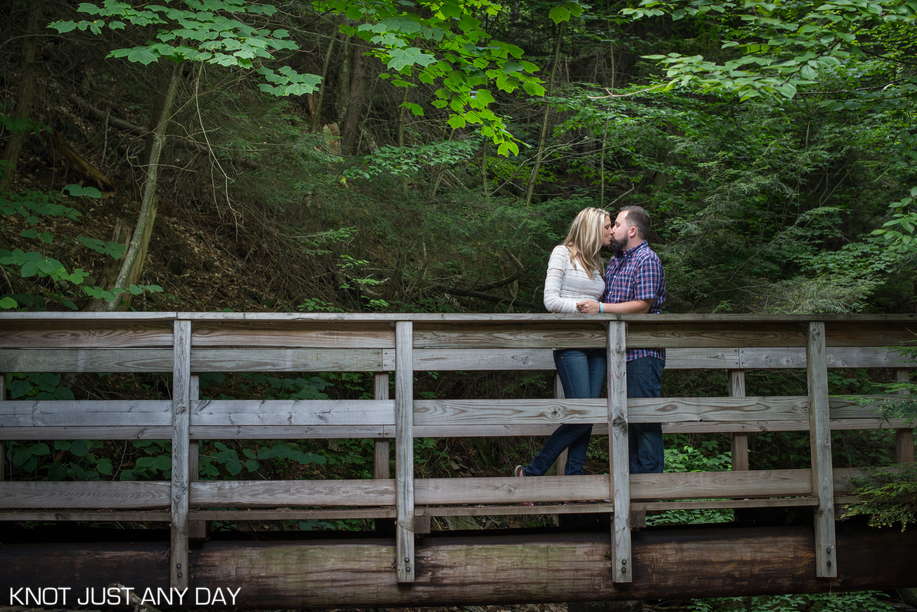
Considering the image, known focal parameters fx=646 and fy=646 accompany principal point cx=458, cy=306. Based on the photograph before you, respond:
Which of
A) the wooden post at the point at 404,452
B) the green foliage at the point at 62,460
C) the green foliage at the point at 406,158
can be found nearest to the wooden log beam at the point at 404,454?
the wooden post at the point at 404,452

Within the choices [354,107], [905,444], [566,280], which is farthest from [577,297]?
[354,107]

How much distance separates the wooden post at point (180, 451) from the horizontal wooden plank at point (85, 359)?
158mm

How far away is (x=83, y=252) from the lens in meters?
6.77

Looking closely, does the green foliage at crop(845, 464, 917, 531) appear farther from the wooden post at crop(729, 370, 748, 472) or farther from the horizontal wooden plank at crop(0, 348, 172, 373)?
the horizontal wooden plank at crop(0, 348, 172, 373)

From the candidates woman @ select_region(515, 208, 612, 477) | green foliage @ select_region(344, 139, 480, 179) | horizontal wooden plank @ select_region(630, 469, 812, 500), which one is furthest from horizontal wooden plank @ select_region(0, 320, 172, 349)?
green foliage @ select_region(344, 139, 480, 179)

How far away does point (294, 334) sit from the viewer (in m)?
3.71

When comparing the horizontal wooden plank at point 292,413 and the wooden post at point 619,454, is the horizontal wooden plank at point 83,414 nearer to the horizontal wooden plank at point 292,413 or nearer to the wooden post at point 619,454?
the horizontal wooden plank at point 292,413

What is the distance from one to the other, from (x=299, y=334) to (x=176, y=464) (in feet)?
3.14

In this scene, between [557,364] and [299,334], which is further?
[557,364]

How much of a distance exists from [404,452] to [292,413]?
0.67 metres

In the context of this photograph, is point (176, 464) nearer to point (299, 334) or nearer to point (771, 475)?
point (299, 334)

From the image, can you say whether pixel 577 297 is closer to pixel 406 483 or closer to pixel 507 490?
pixel 507 490

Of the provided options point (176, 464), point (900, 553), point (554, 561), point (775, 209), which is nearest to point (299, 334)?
point (176, 464)

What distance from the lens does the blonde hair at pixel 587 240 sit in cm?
398
